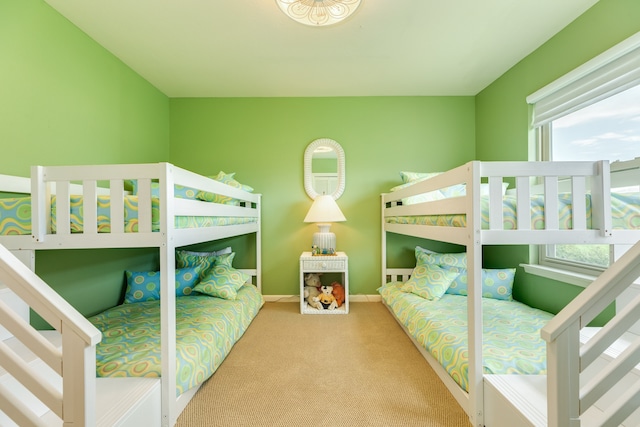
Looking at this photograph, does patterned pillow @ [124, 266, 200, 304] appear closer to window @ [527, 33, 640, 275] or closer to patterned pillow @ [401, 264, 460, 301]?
patterned pillow @ [401, 264, 460, 301]

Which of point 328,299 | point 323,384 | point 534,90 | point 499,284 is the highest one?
point 534,90

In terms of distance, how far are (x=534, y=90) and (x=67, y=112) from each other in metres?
3.46

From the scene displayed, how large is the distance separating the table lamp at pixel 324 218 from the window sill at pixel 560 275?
159 cm

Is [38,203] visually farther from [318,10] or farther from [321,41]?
[321,41]

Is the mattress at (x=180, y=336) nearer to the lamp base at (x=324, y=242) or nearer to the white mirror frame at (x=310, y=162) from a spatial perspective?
the lamp base at (x=324, y=242)

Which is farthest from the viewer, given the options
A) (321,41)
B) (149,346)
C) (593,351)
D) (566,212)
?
(321,41)

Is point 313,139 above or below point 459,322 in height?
above

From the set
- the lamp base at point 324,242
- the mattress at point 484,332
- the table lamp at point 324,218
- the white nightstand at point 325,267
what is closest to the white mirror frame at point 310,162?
the table lamp at point 324,218

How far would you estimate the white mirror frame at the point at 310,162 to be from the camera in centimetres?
311

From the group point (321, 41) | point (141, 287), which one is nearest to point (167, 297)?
point (141, 287)

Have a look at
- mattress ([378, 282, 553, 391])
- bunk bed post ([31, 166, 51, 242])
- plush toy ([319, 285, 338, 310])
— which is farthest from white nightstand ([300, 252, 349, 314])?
bunk bed post ([31, 166, 51, 242])

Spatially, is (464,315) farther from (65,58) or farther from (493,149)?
(65,58)

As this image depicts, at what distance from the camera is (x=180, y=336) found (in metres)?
1.62

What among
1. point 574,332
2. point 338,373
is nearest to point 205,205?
point 338,373
